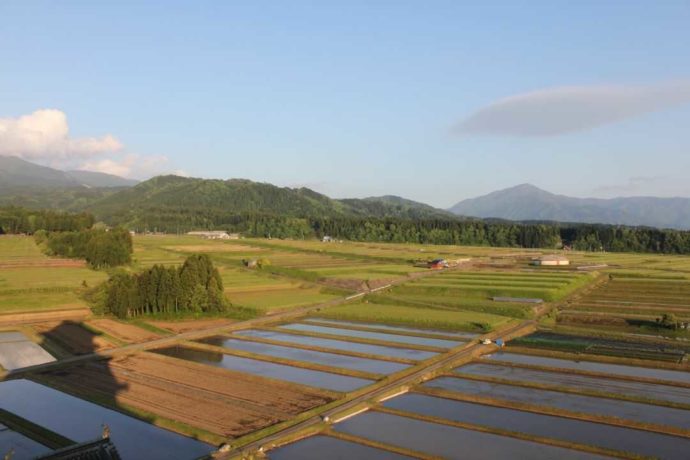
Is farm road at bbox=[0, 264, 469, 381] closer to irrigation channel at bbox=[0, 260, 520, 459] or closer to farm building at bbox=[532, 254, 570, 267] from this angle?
irrigation channel at bbox=[0, 260, 520, 459]

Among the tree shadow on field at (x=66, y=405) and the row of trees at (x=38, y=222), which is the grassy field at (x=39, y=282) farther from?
the row of trees at (x=38, y=222)

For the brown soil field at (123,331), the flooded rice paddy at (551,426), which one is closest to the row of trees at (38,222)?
the brown soil field at (123,331)

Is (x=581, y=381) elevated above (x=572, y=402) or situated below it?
above

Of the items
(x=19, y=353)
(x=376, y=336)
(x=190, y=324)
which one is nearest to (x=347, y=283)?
(x=190, y=324)

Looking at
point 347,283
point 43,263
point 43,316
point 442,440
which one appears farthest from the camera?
point 43,263

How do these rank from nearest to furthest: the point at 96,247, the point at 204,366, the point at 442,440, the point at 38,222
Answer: the point at 442,440
the point at 204,366
the point at 96,247
the point at 38,222

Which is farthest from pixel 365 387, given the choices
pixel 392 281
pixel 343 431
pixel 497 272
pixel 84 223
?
pixel 84 223

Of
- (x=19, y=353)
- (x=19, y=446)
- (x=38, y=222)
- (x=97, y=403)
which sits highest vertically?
(x=38, y=222)

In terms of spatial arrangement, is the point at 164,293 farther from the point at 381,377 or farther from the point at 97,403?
the point at 381,377

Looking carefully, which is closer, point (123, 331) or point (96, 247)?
point (123, 331)
